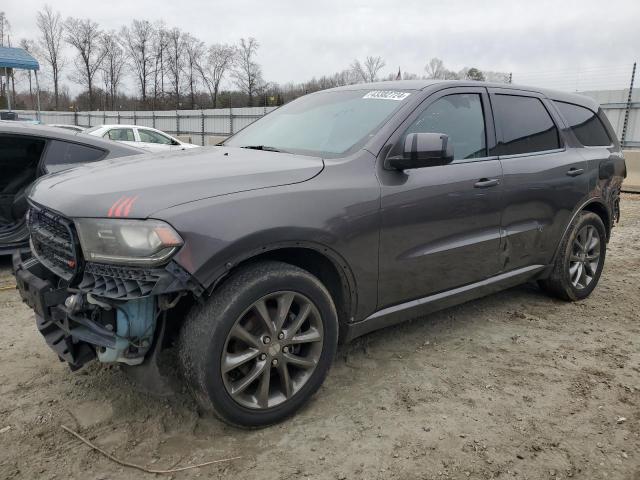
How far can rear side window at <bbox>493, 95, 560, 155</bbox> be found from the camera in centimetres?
378

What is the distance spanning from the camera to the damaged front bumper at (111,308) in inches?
87.0

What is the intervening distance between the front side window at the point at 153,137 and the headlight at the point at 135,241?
550 inches

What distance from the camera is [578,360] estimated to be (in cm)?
349

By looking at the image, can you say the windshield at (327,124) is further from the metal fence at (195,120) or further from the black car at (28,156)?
the metal fence at (195,120)

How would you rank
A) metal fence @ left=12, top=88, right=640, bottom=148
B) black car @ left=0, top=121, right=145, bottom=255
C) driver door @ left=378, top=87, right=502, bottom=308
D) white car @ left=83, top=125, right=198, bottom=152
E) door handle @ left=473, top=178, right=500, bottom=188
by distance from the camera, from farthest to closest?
white car @ left=83, top=125, right=198, bottom=152, metal fence @ left=12, top=88, right=640, bottom=148, black car @ left=0, top=121, right=145, bottom=255, door handle @ left=473, top=178, right=500, bottom=188, driver door @ left=378, top=87, right=502, bottom=308

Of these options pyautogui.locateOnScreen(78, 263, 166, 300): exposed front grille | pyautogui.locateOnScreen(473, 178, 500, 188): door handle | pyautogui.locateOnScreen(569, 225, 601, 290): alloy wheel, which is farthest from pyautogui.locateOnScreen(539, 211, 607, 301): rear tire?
pyautogui.locateOnScreen(78, 263, 166, 300): exposed front grille

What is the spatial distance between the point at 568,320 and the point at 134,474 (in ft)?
11.2

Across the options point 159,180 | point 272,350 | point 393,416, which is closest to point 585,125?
point 393,416

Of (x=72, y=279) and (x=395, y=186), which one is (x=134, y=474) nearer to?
(x=72, y=279)

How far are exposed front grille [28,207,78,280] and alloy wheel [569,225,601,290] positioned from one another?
12.5ft

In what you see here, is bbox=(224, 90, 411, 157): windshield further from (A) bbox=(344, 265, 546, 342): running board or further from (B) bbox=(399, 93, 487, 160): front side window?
(A) bbox=(344, 265, 546, 342): running board

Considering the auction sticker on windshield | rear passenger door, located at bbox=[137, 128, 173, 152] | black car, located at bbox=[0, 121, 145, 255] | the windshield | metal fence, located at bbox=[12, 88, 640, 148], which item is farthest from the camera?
rear passenger door, located at bbox=[137, 128, 173, 152]

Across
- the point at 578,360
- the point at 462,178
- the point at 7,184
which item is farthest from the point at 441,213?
the point at 7,184

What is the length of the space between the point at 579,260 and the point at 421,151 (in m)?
2.50
